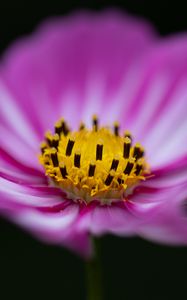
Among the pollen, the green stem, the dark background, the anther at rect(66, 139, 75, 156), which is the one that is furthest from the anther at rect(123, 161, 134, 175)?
the dark background

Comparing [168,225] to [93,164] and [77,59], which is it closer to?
[93,164]

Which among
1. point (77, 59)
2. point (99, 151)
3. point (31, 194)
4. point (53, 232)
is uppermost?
point (77, 59)

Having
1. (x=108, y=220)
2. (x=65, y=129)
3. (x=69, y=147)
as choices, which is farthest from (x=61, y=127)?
(x=108, y=220)

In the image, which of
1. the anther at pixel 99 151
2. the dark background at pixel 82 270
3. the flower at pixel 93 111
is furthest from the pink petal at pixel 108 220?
the dark background at pixel 82 270

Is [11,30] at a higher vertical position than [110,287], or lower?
higher

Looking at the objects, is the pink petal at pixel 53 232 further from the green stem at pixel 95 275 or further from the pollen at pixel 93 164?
the pollen at pixel 93 164

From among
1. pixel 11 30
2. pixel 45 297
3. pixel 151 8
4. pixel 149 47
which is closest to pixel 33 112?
pixel 149 47

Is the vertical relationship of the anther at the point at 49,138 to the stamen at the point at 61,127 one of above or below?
below

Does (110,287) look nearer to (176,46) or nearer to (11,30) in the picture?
(176,46)
